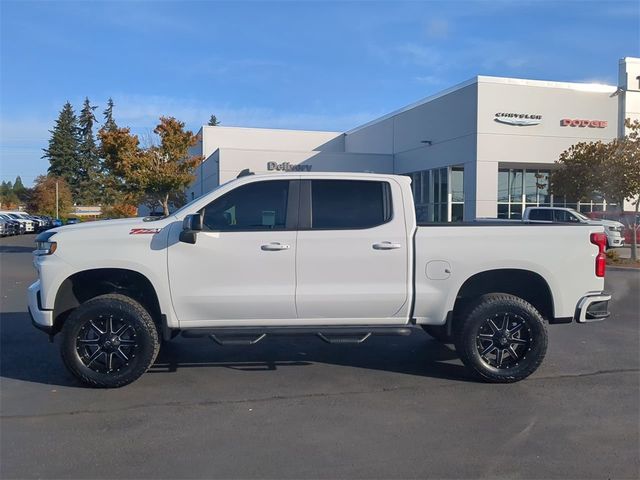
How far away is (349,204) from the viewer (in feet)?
20.1

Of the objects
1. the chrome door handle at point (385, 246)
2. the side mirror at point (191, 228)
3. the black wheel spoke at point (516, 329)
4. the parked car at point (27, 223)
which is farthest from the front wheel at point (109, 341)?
the parked car at point (27, 223)

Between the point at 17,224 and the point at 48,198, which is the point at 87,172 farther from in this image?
the point at 17,224

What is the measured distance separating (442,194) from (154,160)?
15.2 meters

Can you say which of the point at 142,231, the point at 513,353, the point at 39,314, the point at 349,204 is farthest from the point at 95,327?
the point at 513,353

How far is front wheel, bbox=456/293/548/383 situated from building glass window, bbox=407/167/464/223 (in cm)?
2431

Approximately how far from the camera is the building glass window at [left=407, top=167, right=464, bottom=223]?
3133cm

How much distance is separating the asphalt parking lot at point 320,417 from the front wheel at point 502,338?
0.23 metres

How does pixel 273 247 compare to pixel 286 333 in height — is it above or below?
above

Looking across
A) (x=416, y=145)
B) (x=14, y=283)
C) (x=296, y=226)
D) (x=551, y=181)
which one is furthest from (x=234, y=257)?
(x=416, y=145)

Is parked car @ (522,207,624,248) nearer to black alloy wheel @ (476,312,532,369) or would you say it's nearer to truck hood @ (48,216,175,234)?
black alloy wheel @ (476,312,532,369)

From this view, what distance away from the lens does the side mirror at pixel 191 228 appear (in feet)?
18.4

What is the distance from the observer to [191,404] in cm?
541

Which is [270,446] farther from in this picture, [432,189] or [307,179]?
[432,189]

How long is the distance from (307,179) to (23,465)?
357cm
